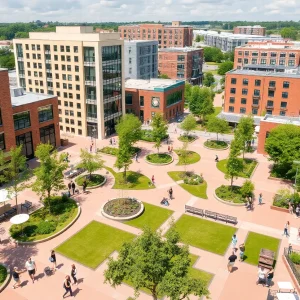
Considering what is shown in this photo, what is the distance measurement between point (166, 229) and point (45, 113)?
3425 centimetres

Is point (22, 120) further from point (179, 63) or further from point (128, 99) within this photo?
point (179, 63)

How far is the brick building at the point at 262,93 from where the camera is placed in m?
75.2

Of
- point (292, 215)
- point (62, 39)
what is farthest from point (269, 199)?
point (62, 39)

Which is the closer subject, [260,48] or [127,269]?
[127,269]

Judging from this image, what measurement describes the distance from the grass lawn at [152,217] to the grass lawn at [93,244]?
246 centimetres

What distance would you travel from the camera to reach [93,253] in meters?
32.3

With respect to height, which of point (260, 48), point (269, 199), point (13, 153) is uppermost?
point (260, 48)

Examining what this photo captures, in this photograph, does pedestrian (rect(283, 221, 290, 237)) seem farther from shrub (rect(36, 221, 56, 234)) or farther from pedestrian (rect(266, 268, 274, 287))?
shrub (rect(36, 221, 56, 234))

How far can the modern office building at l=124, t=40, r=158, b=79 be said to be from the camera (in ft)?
361

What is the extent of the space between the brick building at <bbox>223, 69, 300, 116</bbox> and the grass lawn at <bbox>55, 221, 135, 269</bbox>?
180 ft

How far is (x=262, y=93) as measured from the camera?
257 ft

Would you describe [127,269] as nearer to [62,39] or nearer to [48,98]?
[48,98]

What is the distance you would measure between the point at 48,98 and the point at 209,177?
31515 millimetres

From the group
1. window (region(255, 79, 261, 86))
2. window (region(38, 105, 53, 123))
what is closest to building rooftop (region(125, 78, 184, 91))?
window (region(255, 79, 261, 86))
